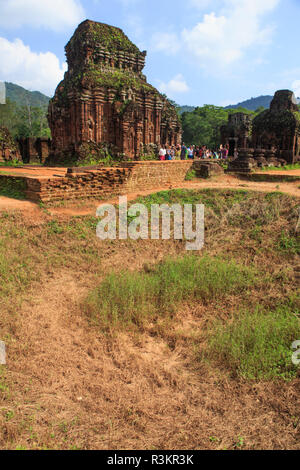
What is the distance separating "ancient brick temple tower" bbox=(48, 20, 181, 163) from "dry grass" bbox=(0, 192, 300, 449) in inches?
375

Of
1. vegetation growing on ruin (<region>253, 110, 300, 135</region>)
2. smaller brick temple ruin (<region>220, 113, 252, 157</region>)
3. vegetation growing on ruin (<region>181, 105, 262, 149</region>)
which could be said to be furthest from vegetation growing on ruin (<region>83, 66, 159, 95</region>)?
vegetation growing on ruin (<region>181, 105, 262, 149</region>)

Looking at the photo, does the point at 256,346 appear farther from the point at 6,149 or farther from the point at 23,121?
the point at 23,121

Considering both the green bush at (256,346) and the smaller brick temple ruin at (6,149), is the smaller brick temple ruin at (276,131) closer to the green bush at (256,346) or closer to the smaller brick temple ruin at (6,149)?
the smaller brick temple ruin at (6,149)

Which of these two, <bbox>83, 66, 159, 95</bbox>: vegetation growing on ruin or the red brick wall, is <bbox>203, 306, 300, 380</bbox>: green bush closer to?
the red brick wall

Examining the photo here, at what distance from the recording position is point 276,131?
22234 millimetres

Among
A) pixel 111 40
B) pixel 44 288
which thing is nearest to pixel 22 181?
pixel 44 288

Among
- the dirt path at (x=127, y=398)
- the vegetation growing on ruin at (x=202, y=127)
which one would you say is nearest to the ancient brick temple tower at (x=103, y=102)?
the dirt path at (x=127, y=398)

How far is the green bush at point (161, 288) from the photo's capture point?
4.85m

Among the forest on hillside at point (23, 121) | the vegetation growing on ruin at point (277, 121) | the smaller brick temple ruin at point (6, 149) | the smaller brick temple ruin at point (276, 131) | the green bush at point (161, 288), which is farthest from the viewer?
the forest on hillside at point (23, 121)

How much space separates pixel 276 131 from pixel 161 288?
2066 cm

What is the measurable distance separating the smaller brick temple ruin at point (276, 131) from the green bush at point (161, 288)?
1524 cm

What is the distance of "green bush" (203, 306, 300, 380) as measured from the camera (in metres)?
3.75
